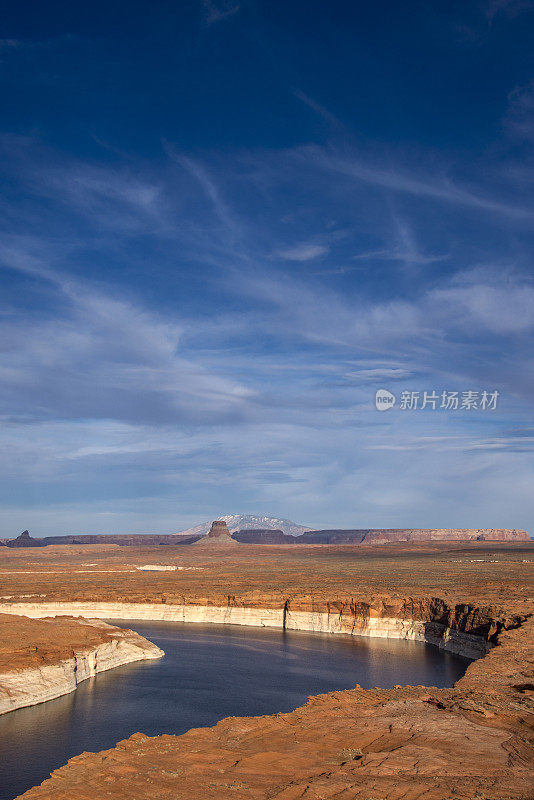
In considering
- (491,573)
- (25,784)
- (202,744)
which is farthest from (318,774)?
(491,573)

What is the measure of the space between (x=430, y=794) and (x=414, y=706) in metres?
11.1

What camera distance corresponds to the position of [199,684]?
4619cm

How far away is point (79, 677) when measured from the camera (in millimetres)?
44750

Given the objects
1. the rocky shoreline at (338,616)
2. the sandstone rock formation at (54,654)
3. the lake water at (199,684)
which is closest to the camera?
the lake water at (199,684)

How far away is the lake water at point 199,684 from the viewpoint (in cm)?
3150

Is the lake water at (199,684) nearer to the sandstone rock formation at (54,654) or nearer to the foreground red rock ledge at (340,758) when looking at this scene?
the sandstone rock formation at (54,654)

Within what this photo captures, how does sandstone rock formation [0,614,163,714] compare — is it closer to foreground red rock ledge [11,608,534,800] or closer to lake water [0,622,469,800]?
lake water [0,622,469,800]

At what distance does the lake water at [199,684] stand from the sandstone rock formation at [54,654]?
82 centimetres

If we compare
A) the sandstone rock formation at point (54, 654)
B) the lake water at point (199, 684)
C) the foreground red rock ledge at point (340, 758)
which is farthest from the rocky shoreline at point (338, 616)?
the foreground red rock ledge at point (340, 758)

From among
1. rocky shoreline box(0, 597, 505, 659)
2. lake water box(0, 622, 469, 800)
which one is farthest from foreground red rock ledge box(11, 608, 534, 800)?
rocky shoreline box(0, 597, 505, 659)

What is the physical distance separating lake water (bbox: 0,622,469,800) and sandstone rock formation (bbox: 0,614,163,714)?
2.70ft

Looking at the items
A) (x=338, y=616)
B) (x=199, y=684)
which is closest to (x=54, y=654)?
(x=199, y=684)

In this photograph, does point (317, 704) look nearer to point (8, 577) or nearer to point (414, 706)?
point (414, 706)

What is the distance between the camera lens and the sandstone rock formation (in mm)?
37781
